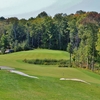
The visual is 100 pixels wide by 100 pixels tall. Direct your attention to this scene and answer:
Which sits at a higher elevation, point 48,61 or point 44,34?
point 44,34

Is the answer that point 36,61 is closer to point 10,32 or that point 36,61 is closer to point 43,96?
point 10,32

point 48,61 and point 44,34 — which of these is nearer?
point 48,61

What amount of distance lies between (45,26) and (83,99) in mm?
95700

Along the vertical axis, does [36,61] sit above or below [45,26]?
below

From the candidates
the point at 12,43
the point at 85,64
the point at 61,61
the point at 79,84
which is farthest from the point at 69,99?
the point at 12,43

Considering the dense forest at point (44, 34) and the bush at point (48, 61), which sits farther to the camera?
the dense forest at point (44, 34)

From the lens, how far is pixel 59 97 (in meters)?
16.9

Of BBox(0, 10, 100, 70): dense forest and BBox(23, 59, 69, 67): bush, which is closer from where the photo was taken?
BBox(23, 59, 69, 67): bush

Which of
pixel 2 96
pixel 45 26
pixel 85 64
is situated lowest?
pixel 85 64

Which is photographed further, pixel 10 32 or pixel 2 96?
pixel 10 32

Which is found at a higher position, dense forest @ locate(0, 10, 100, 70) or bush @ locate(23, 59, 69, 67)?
dense forest @ locate(0, 10, 100, 70)

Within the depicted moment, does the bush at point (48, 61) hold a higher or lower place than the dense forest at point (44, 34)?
lower

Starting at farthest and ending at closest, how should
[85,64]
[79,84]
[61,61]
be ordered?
[61,61] → [85,64] → [79,84]

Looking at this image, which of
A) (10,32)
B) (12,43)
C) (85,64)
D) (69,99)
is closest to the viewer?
(69,99)
